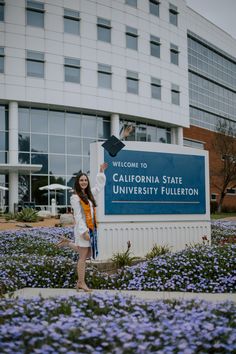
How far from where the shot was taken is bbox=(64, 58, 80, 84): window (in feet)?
106

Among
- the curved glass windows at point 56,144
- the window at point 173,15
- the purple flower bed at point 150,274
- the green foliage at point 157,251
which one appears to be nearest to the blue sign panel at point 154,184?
the green foliage at point 157,251

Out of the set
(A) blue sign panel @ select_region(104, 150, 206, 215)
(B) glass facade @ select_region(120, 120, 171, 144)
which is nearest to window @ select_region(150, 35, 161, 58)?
(B) glass facade @ select_region(120, 120, 171, 144)

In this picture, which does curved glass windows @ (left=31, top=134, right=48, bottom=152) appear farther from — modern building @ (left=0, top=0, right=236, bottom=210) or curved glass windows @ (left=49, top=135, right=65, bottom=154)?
curved glass windows @ (left=49, top=135, right=65, bottom=154)

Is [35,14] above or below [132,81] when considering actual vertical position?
above

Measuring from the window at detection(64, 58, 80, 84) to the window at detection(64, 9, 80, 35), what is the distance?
2.11 m

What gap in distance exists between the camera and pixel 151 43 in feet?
121

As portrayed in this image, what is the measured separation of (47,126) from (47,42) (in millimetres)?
5680

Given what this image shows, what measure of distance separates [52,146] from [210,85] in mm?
24552

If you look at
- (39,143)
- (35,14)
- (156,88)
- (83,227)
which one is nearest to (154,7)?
(156,88)

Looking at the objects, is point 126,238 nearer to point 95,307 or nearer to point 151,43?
point 95,307

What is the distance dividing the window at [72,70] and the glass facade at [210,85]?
56.5 ft

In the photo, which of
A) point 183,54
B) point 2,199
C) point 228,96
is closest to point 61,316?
point 2,199

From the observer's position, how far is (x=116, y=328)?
132 inches

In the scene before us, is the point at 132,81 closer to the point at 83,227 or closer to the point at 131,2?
the point at 131,2
